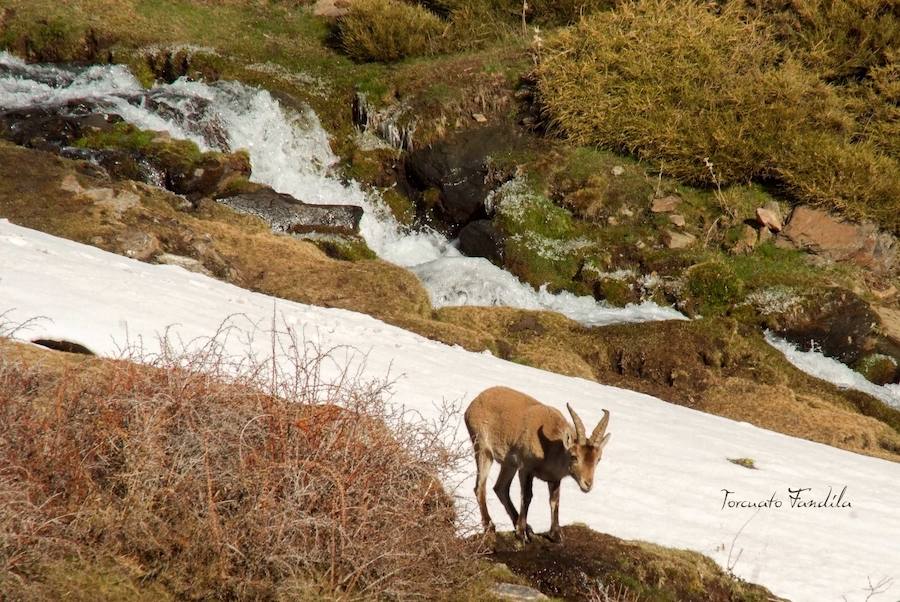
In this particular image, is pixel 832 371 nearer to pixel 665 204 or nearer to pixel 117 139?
pixel 665 204

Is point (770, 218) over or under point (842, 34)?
under

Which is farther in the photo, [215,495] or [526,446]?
[526,446]

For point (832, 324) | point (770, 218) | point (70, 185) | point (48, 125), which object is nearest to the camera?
point (70, 185)

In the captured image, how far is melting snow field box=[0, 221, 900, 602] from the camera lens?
9906mm

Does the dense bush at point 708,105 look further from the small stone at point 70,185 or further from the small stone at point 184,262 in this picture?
the small stone at point 70,185

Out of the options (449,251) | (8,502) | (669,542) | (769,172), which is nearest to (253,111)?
(449,251)

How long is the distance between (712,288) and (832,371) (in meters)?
2.88

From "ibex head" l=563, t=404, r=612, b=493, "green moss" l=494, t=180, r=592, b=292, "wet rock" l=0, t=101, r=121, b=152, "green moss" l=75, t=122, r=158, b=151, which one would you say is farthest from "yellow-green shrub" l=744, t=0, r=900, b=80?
"ibex head" l=563, t=404, r=612, b=493

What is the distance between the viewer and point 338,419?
709cm

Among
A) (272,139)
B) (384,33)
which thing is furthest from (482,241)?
(384,33)

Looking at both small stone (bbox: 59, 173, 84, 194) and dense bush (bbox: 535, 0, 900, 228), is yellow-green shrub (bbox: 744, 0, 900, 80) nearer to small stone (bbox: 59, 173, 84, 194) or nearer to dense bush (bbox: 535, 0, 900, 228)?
dense bush (bbox: 535, 0, 900, 228)

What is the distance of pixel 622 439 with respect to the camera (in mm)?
12844

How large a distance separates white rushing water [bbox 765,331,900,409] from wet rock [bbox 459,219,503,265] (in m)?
5.97

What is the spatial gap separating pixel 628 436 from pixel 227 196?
11.4 m
